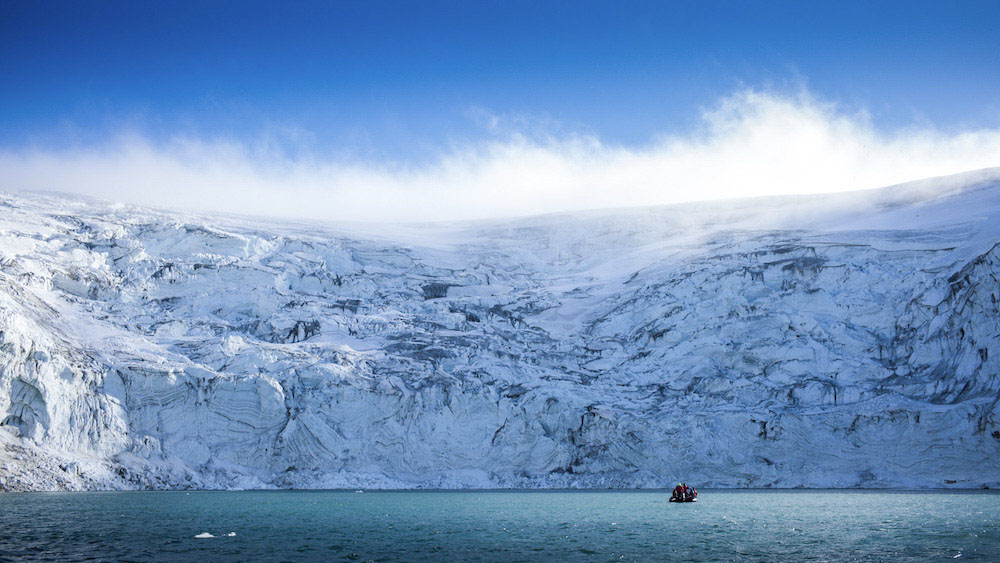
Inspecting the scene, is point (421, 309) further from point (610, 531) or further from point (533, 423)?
point (610, 531)

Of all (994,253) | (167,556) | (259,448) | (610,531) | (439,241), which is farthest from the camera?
(439,241)

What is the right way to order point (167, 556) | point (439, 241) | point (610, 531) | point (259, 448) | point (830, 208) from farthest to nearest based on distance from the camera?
point (439, 241) → point (830, 208) → point (259, 448) → point (610, 531) → point (167, 556)

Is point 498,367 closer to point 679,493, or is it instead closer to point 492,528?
point 679,493

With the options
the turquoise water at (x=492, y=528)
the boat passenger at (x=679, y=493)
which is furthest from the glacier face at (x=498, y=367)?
the boat passenger at (x=679, y=493)

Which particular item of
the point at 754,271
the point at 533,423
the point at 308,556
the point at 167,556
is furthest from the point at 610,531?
the point at 754,271

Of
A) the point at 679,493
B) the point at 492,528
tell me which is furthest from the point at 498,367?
the point at 492,528

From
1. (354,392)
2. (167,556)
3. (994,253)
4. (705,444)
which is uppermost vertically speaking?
(994,253)

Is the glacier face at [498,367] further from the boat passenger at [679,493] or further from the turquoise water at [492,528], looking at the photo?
the boat passenger at [679,493]
